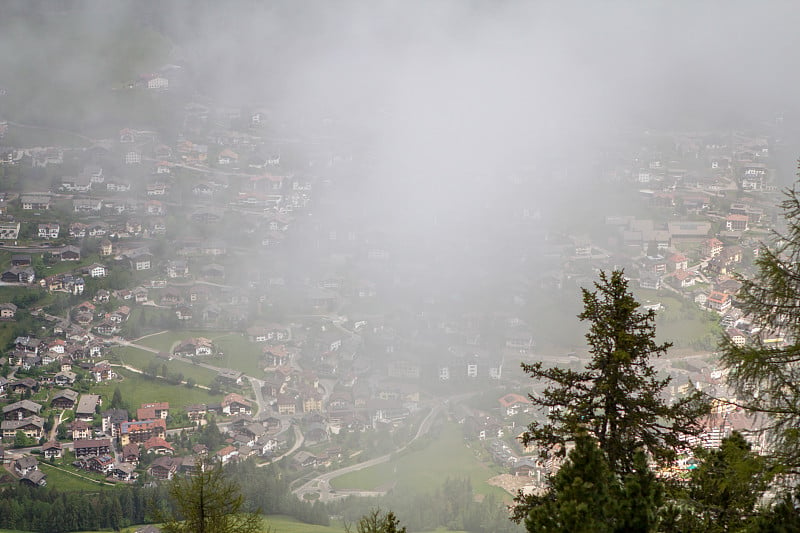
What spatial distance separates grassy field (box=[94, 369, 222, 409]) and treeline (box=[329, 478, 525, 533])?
42.7 feet

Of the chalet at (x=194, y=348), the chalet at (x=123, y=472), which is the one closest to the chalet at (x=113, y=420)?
the chalet at (x=123, y=472)

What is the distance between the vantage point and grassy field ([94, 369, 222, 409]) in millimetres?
41037

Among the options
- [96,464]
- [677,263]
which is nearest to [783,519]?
[96,464]

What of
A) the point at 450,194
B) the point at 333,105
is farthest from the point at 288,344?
the point at 333,105

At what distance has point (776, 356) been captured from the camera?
629 centimetres

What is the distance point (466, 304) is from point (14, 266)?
110 ft

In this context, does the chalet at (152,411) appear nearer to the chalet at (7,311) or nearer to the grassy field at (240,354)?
the grassy field at (240,354)

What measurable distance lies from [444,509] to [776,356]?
26.2 m

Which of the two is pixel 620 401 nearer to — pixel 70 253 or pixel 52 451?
pixel 52 451

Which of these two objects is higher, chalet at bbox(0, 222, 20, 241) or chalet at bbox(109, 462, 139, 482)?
chalet at bbox(0, 222, 20, 241)

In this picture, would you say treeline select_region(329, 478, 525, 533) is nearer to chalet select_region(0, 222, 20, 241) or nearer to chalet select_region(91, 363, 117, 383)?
chalet select_region(91, 363, 117, 383)

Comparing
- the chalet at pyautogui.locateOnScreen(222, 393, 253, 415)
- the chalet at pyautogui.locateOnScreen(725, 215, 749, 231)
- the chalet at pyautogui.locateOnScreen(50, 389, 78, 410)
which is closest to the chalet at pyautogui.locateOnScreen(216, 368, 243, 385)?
the chalet at pyautogui.locateOnScreen(222, 393, 253, 415)

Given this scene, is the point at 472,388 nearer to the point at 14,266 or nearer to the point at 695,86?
the point at 14,266

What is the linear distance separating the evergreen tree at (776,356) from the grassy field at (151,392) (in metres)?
38.1
